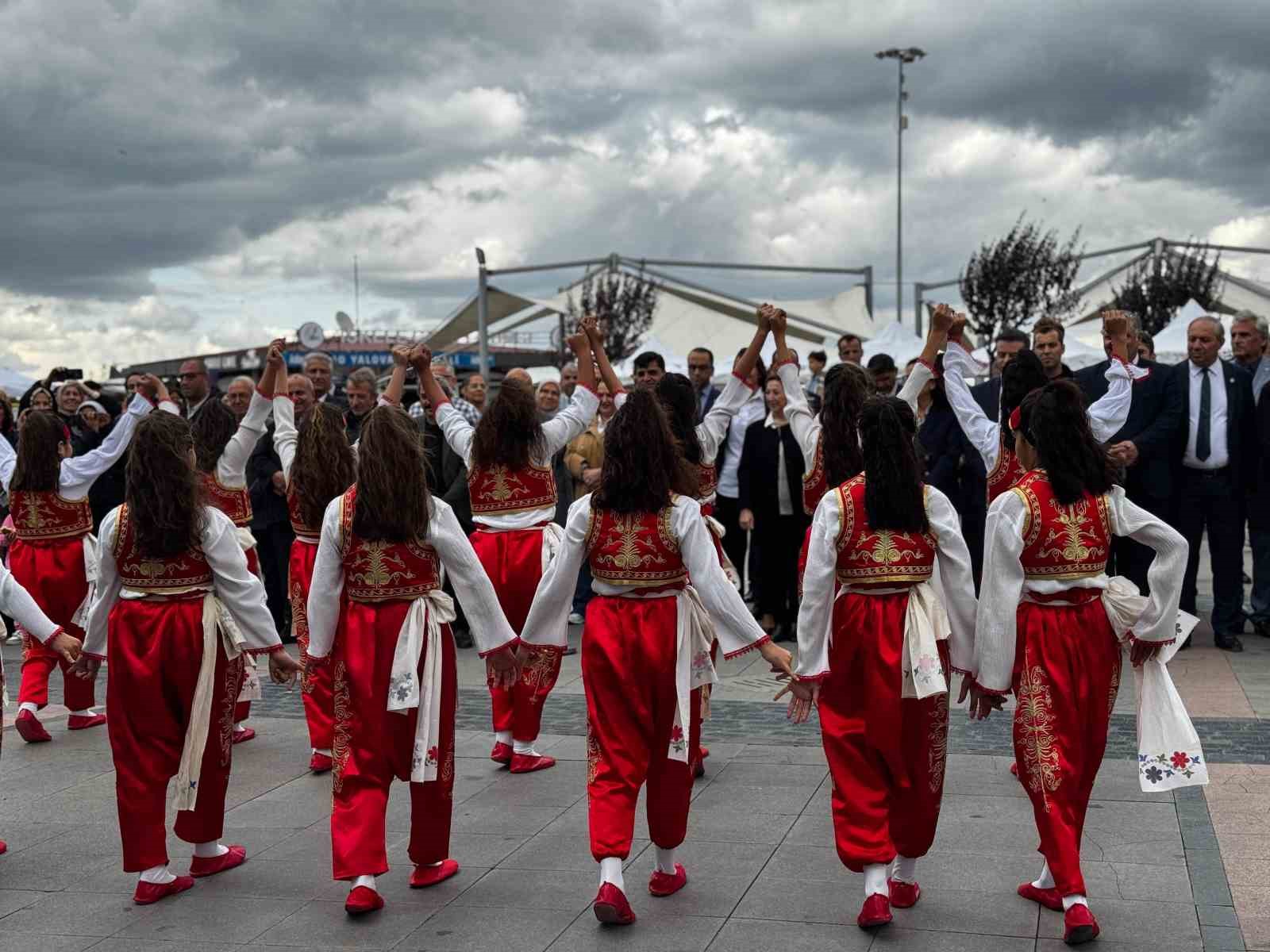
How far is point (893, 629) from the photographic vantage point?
5004 millimetres

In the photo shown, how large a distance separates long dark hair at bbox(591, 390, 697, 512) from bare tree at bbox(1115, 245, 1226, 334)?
29387 mm

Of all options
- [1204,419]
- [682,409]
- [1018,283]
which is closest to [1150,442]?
[1204,419]

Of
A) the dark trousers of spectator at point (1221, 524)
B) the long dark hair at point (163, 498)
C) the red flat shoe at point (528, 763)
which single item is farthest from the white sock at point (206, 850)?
the dark trousers of spectator at point (1221, 524)

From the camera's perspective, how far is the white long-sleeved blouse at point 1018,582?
4883 millimetres

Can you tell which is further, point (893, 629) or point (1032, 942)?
point (893, 629)

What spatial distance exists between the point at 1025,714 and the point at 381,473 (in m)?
2.47

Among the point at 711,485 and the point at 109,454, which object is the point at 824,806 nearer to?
the point at 711,485

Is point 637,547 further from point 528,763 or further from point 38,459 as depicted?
point 38,459

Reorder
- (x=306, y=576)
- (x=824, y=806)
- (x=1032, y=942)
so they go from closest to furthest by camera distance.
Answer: (x=1032, y=942) → (x=824, y=806) → (x=306, y=576)

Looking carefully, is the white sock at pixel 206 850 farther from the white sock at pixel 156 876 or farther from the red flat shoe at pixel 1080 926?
the red flat shoe at pixel 1080 926

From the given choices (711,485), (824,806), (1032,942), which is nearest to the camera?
(1032,942)

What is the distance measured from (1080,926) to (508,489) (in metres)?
3.81

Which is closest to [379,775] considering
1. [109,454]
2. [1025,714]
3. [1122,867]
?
[1025,714]

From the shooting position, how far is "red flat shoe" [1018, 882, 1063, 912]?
16.3ft
